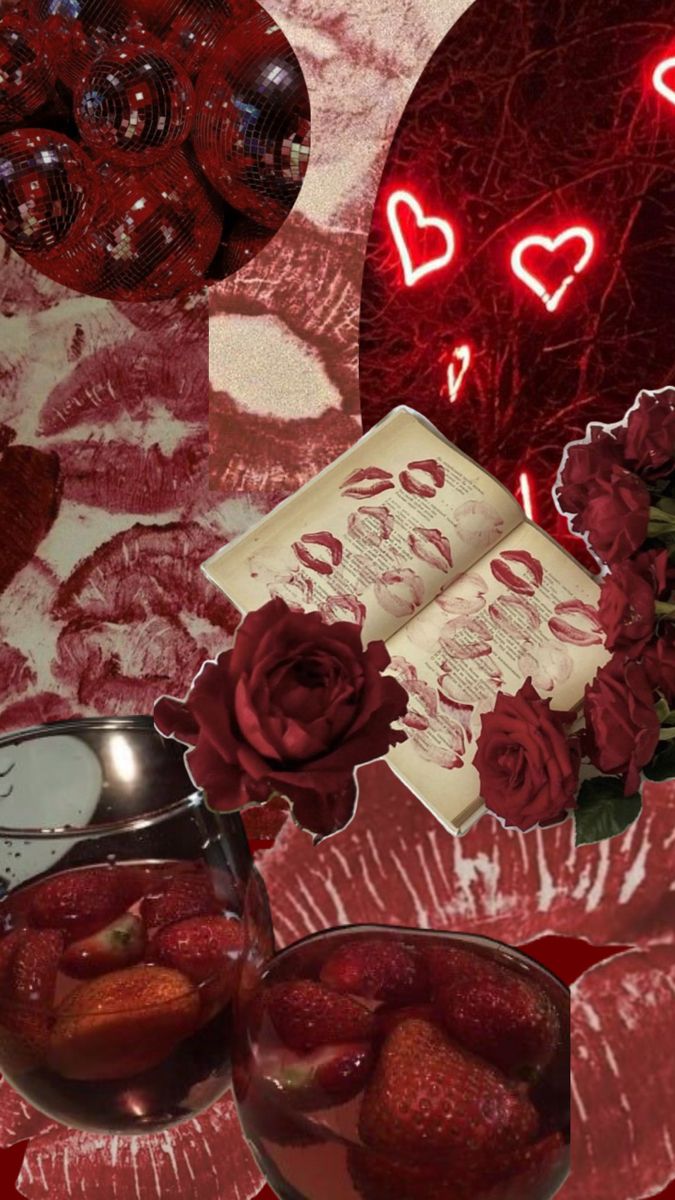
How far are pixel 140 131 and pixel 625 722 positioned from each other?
0.86m

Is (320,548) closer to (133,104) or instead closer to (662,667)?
(662,667)

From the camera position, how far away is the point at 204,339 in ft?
4.07

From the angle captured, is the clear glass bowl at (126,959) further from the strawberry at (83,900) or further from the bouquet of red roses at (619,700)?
the bouquet of red roses at (619,700)

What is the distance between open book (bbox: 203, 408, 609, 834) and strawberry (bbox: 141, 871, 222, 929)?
0.27 m

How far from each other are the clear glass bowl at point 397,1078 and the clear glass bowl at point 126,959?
0.12 feet

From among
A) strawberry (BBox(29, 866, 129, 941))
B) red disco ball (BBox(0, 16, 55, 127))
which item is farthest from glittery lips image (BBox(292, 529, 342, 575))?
red disco ball (BBox(0, 16, 55, 127))

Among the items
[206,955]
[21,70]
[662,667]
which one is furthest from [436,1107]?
[21,70]

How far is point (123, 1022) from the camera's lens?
1.60ft

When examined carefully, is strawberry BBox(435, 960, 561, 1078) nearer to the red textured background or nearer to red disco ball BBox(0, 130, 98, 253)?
the red textured background

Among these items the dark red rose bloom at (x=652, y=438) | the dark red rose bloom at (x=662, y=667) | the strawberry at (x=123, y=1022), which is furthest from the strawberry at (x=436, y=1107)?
the dark red rose bloom at (x=652, y=438)

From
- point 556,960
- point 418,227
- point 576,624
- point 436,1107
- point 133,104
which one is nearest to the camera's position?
point 436,1107

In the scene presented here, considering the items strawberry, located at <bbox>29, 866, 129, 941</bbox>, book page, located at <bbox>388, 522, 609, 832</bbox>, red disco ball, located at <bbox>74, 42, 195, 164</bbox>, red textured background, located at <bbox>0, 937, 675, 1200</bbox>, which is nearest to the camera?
strawberry, located at <bbox>29, 866, 129, 941</bbox>

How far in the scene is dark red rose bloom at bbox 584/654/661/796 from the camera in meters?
0.54

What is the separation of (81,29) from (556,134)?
501mm
